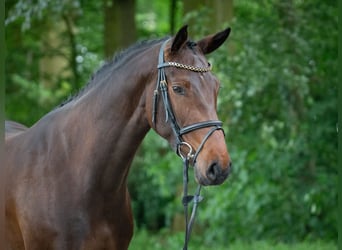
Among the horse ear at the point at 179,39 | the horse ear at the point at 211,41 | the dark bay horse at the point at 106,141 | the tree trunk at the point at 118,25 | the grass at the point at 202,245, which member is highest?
the horse ear at the point at 179,39

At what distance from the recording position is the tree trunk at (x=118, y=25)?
37.9ft

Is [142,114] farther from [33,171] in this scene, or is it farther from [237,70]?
[237,70]

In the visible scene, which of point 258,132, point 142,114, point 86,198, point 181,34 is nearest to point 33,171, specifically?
point 86,198

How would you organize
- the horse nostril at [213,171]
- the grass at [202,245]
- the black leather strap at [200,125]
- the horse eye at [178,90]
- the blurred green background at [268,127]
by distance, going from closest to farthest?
the horse nostril at [213,171], the black leather strap at [200,125], the horse eye at [178,90], the grass at [202,245], the blurred green background at [268,127]

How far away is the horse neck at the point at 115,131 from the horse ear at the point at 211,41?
0.96ft

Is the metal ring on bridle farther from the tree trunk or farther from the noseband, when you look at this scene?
the tree trunk

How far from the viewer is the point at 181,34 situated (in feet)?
11.8

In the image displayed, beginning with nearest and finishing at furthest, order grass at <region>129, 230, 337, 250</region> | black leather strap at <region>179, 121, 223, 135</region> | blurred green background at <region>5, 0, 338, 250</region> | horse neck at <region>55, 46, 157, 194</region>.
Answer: black leather strap at <region>179, 121, 223, 135</region> → horse neck at <region>55, 46, 157, 194</region> → grass at <region>129, 230, 337, 250</region> → blurred green background at <region>5, 0, 338, 250</region>

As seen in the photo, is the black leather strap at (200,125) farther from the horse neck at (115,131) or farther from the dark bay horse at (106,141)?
the horse neck at (115,131)

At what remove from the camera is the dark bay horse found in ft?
11.8

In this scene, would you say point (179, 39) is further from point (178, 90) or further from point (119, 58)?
point (119, 58)

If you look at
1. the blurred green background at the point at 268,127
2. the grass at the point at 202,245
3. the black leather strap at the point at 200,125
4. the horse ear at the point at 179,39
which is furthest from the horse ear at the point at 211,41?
the grass at the point at 202,245

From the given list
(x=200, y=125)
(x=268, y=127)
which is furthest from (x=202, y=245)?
(x=200, y=125)

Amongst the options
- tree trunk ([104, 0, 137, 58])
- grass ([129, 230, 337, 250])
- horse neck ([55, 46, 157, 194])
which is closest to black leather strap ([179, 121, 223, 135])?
horse neck ([55, 46, 157, 194])
